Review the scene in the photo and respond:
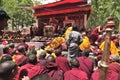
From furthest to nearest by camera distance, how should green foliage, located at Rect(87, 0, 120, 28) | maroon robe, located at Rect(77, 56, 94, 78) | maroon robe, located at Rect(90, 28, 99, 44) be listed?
green foliage, located at Rect(87, 0, 120, 28) → maroon robe, located at Rect(90, 28, 99, 44) → maroon robe, located at Rect(77, 56, 94, 78)

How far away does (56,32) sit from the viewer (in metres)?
17.4

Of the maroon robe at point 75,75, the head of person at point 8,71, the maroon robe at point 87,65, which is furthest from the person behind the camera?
the maroon robe at point 87,65

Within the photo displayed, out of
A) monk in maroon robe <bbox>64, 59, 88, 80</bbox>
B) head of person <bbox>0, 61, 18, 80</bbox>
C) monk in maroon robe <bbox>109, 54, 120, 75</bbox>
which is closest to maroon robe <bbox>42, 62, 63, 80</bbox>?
monk in maroon robe <bbox>64, 59, 88, 80</bbox>

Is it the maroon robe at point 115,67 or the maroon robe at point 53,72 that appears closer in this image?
the maroon robe at point 115,67

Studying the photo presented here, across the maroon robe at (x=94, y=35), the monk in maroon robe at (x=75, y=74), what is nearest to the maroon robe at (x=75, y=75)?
the monk in maroon robe at (x=75, y=74)

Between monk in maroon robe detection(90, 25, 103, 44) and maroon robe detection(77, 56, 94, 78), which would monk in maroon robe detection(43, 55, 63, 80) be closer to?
maroon robe detection(77, 56, 94, 78)

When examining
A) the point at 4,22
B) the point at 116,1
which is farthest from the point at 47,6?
the point at 116,1

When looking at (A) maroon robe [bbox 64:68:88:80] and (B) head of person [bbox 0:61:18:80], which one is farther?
(A) maroon robe [bbox 64:68:88:80]

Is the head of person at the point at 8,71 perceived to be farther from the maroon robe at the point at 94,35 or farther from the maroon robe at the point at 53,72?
the maroon robe at the point at 94,35

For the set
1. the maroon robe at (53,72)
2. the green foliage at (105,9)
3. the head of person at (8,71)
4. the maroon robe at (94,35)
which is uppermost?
the head of person at (8,71)

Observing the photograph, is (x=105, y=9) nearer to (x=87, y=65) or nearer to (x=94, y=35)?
(x=94, y=35)

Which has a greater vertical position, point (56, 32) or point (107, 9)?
point (56, 32)

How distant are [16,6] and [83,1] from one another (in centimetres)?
3678

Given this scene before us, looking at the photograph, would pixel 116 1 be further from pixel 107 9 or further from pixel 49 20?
pixel 49 20
